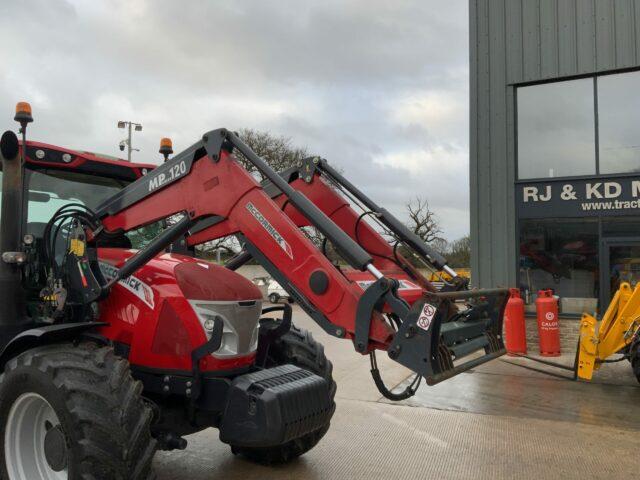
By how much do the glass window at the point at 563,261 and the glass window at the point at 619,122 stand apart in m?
1.25

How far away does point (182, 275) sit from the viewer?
3.76m

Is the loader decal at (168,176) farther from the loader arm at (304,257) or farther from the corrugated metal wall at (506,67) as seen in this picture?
the corrugated metal wall at (506,67)

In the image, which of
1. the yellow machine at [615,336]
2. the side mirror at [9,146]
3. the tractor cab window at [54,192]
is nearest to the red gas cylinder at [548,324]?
the yellow machine at [615,336]

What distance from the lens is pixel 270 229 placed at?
3348 mm

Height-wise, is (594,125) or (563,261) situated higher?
(594,125)

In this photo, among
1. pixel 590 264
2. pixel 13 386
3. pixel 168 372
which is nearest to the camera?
pixel 13 386

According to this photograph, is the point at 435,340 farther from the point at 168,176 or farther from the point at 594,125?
the point at 594,125

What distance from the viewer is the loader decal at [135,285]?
11.9 feet

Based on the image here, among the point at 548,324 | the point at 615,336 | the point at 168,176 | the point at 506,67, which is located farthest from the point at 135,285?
the point at 506,67

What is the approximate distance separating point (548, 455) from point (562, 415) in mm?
1550

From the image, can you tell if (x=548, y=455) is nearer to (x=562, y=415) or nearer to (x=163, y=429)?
(x=562, y=415)

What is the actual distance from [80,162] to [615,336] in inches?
273

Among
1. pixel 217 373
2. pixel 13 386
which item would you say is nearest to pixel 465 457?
pixel 217 373

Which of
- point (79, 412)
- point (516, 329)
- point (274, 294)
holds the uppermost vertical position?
point (79, 412)
